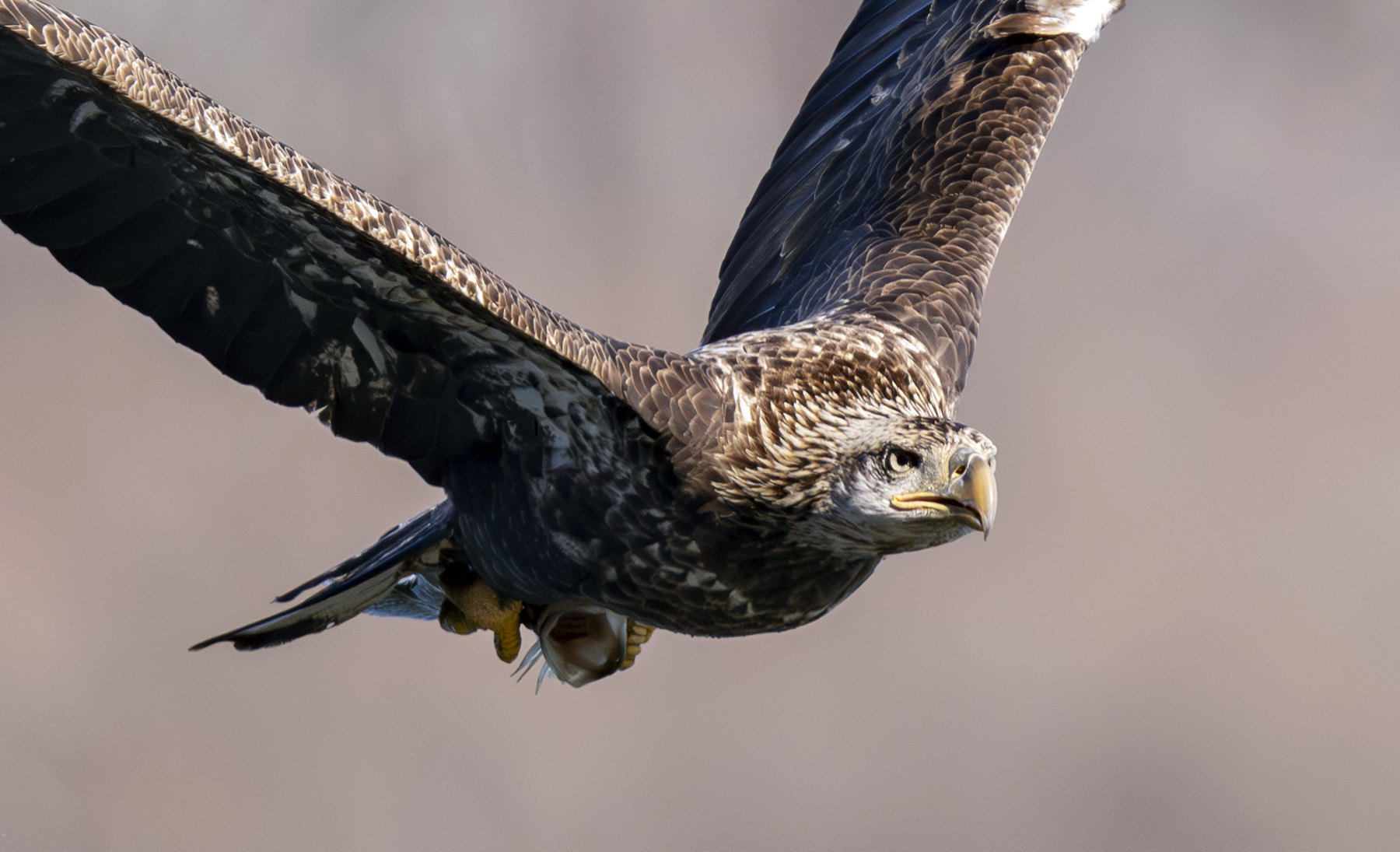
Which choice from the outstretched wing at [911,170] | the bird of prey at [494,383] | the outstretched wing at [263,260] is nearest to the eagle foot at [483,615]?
the bird of prey at [494,383]

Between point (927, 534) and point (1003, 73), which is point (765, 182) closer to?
point (1003, 73)

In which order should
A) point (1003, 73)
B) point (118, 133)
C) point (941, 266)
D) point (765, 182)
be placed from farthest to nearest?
point (765, 182) → point (1003, 73) → point (941, 266) → point (118, 133)

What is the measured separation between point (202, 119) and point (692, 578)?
163cm

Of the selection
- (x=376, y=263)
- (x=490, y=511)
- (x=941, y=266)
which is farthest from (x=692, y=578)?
(x=941, y=266)

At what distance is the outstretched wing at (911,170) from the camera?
5199 mm

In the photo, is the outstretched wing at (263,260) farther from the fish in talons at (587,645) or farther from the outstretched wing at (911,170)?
the outstretched wing at (911,170)

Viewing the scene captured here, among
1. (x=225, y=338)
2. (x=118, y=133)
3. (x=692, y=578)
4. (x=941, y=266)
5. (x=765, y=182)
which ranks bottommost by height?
(x=692, y=578)

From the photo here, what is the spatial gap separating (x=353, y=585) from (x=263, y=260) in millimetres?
1120

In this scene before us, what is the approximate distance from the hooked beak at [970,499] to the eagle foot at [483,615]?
1.60 meters

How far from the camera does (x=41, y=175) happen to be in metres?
3.79

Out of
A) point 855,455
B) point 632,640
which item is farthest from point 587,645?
point 855,455

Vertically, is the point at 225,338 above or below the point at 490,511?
above

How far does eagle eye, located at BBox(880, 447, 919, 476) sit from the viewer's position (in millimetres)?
3777

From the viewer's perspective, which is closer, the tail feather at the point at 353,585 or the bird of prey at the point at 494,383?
the bird of prey at the point at 494,383
